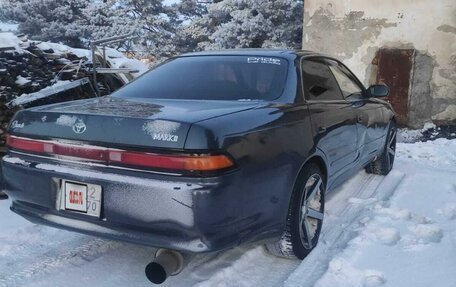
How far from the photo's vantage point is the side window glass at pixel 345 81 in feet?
13.5

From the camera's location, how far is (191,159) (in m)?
2.22

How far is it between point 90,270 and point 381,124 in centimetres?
340

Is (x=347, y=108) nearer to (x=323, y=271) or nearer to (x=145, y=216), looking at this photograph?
(x=323, y=271)

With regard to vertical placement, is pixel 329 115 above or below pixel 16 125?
above

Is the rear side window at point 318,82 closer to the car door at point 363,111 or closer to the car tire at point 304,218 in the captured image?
the car door at point 363,111

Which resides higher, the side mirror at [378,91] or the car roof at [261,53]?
the car roof at [261,53]

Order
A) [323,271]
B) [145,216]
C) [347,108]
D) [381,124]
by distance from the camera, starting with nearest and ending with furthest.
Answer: [145,216] → [323,271] → [347,108] → [381,124]

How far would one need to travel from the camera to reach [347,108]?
3875 mm

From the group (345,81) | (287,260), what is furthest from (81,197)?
(345,81)

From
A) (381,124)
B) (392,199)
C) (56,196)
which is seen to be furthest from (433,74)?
(56,196)

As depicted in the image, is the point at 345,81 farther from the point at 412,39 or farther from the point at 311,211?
the point at 412,39

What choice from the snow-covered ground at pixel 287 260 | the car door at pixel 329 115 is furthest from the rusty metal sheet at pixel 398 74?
the car door at pixel 329 115

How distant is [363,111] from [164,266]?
2.64 m

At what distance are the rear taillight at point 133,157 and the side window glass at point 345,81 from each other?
2.14 m
